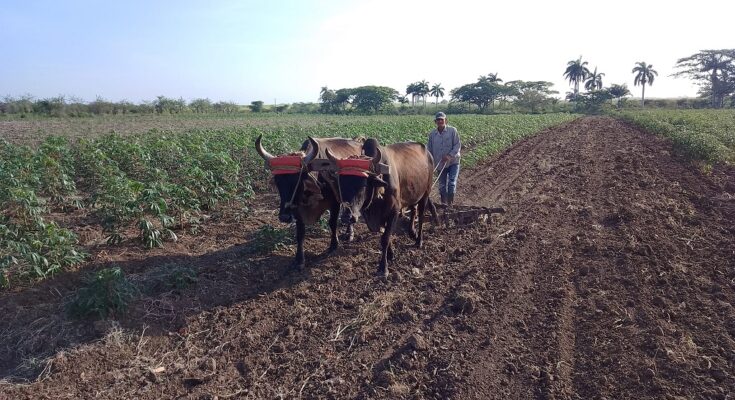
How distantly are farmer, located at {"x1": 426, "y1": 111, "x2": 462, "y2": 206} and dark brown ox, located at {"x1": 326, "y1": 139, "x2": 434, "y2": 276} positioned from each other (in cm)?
86

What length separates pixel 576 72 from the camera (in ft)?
341

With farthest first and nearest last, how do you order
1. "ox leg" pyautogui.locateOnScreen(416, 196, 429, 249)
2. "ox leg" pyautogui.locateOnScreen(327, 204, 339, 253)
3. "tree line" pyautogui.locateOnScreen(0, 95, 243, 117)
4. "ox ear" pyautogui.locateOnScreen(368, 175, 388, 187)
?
"tree line" pyautogui.locateOnScreen(0, 95, 243, 117) < "ox leg" pyautogui.locateOnScreen(416, 196, 429, 249) < "ox leg" pyautogui.locateOnScreen(327, 204, 339, 253) < "ox ear" pyautogui.locateOnScreen(368, 175, 388, 187)

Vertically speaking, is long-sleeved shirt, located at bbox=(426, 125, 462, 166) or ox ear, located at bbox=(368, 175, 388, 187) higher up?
long-sleeved shirt, located at bbox=(426, 125, 462, 166)

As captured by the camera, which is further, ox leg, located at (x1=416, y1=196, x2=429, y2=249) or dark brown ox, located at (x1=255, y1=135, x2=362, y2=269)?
ox leg, located at (x1=416, y1=196, x2=429, y2=249)

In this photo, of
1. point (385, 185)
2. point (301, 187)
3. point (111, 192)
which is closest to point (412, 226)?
point (385, 185)

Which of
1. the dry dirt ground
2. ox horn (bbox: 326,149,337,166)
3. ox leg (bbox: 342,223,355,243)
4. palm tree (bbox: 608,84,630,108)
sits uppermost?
palm tree (bbox: 608,84,630,108)

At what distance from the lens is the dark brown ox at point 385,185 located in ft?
20.1

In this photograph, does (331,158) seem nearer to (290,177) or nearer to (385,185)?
(290,177)

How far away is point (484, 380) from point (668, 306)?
9.17 ft

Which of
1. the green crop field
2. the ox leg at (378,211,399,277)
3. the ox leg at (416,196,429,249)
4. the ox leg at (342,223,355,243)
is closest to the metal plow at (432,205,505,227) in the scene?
the ox leg at (416,196,429,249)

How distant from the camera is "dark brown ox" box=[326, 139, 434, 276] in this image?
6113 millimetres

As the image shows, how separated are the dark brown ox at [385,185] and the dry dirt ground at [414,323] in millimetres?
681

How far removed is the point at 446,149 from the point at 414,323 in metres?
4.82

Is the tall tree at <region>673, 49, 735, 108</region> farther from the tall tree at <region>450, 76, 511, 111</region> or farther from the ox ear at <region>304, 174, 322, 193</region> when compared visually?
the ox ear at <region>304, 174, 322, 193</region>
